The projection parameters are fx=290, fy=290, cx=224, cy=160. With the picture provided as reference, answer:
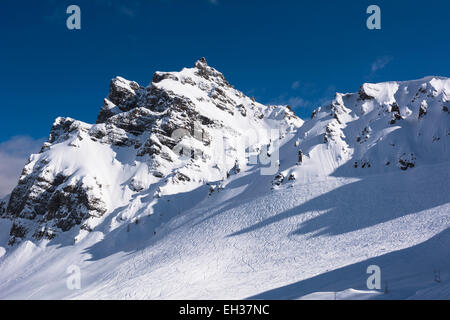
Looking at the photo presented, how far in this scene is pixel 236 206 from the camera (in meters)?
57.0

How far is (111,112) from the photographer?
135 m

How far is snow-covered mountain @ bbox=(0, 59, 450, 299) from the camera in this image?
101 ft

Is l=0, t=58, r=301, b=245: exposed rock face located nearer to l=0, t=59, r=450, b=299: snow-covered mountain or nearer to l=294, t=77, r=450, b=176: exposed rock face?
l=0, t=59, r=450, b=299: snow-covered mountain

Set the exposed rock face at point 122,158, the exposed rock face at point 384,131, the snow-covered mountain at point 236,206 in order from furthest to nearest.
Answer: the exposed rock face at point 122,158, the exposed rock face at point 384,131, the snow-covered mountain at point 236,206

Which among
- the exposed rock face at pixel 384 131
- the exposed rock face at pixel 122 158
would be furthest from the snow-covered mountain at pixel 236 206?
the exposed rock face at pixel 122 158

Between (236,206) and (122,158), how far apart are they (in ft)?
196

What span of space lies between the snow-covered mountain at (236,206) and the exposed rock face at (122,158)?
491 mm

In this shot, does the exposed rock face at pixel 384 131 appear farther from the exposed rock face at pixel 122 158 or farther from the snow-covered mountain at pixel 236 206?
the exposed rock face at pixel 122 158

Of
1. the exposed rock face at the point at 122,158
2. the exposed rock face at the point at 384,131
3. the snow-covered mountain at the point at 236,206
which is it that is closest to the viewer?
the snow-covered mountain at the point at 236,206

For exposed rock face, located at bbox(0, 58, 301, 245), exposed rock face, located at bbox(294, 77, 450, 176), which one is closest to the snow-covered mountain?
exposed rock face, located at bbox(294, 77, 450, 176)

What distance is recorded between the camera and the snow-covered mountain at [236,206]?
30.7 m

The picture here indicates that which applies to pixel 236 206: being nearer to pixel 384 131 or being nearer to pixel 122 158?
pixel 384 131
